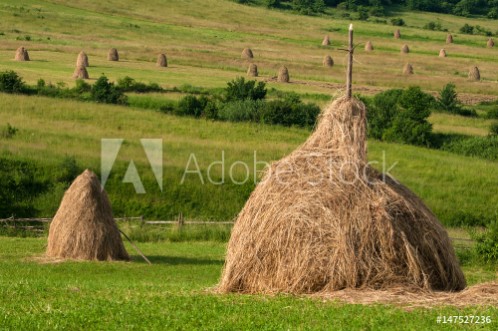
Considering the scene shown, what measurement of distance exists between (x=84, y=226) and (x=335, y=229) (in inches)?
565

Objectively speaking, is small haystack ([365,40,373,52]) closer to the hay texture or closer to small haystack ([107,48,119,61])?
small haystack ([107,48,119,61])

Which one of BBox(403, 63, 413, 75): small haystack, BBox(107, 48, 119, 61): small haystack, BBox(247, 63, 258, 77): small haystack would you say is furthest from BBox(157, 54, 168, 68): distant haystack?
BBox(403, 63, 413, 75): small haystack

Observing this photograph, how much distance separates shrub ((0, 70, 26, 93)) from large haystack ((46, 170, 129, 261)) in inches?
1397

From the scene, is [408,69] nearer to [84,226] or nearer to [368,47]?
[368,47]

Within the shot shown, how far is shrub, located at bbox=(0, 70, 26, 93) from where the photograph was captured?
6341 centimetres

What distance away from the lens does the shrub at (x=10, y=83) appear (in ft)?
208

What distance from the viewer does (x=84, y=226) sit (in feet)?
95.6

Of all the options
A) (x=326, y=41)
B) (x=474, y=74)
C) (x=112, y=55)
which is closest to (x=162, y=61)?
(x=112, y=55)

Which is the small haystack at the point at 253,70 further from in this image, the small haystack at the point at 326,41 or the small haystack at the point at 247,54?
the small haystack at the point at 326,41

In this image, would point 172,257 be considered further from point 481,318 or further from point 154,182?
point 481,318

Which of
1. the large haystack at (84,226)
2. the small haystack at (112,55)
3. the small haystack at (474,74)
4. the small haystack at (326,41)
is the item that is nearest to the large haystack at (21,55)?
the small haystack at (112,55)

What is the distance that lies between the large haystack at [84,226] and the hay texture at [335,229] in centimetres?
1261

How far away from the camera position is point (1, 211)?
40750 mm

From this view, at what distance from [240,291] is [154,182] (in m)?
27.1
